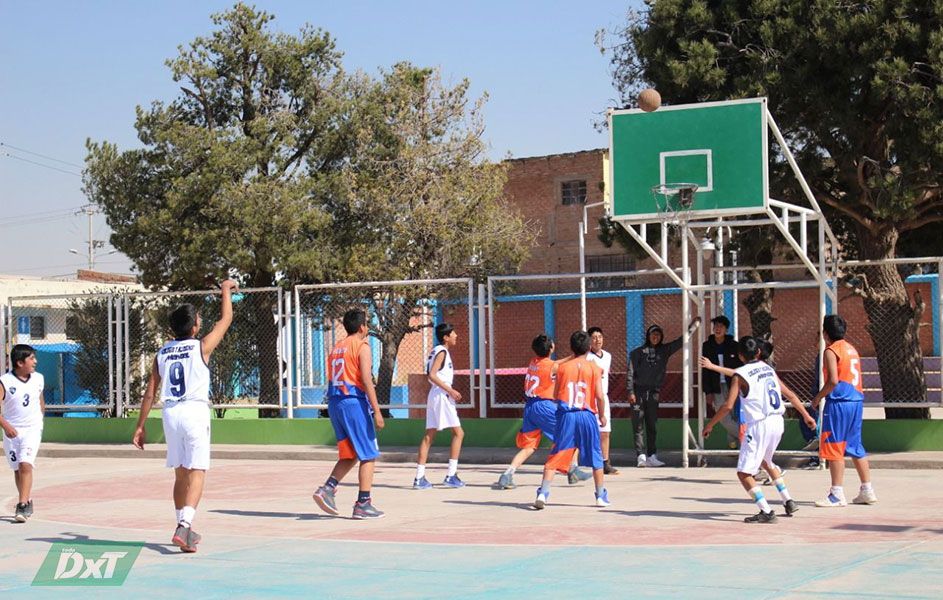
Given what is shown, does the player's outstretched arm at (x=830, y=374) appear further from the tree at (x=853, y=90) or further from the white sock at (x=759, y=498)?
the tree at (x=853, y=90)

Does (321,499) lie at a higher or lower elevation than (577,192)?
lower

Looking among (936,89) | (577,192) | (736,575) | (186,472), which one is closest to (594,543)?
(736,575)

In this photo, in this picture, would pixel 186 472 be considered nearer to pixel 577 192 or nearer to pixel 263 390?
pixel 263 390

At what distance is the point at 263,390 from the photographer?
22.4m

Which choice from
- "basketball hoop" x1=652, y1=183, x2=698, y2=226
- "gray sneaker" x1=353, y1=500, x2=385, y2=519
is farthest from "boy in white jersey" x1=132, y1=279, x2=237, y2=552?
"basketball hoop" x1=652, y1=183, x2=698, y2=226

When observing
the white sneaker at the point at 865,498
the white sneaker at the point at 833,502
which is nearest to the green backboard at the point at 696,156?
the white sneaker at the point at 865,498

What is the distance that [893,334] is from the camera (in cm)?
1939

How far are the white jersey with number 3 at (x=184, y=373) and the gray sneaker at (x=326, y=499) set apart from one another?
7.39ft

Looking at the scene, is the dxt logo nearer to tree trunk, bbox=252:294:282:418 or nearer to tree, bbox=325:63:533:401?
tree trunk, bbox=252:294:282:418

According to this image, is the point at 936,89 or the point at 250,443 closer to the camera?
the point at 936,89

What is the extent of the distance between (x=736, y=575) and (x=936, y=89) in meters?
11.1

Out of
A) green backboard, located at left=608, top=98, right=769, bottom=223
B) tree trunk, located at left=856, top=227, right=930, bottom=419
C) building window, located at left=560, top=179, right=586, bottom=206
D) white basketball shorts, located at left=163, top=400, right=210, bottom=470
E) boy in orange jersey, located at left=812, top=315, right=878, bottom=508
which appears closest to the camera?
white basketball shorts, located at left=163, top=400, right=210, bottom=470

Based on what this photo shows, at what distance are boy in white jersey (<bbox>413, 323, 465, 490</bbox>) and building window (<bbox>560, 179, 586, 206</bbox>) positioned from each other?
2953 cm

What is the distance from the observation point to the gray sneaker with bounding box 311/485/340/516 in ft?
39.7
